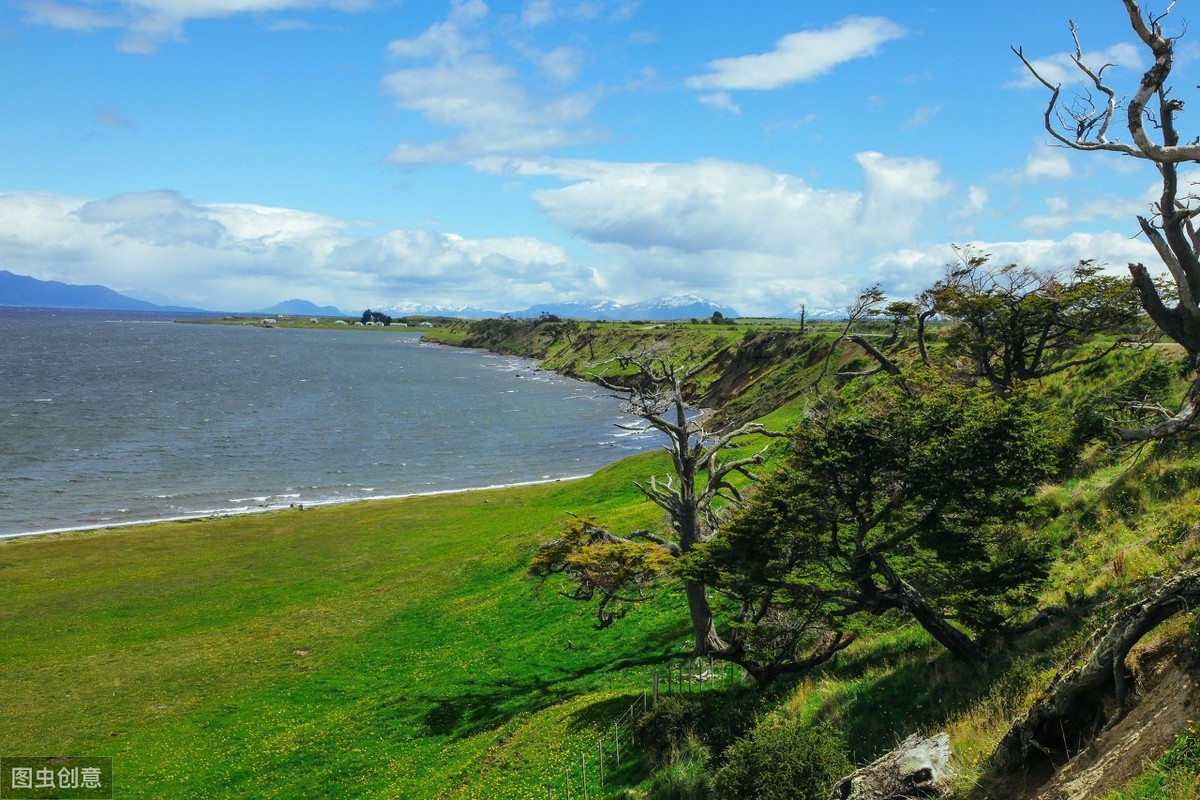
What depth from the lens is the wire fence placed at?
19.1m

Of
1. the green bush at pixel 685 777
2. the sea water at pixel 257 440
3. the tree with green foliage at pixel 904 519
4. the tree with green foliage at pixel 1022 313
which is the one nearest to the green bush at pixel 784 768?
the green bush at pixel 685 777

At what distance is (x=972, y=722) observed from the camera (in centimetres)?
1280

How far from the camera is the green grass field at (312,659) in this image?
2311 cm

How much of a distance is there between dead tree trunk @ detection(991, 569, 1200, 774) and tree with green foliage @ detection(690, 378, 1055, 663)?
644 centimetres

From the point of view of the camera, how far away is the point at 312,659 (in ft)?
106

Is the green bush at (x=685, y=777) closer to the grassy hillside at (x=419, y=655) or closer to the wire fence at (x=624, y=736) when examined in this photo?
the grassy hillside at (x=419, y=655)

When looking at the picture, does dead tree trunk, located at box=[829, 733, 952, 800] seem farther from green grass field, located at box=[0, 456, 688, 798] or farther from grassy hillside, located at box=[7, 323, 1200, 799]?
green grass field, located at box=[0, 456, 688, 798]

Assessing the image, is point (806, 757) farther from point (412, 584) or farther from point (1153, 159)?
point (412, 584)

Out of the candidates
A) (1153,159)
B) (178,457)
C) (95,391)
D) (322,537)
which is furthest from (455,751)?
(95,391)

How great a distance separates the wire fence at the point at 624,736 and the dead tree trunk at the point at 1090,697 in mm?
11176

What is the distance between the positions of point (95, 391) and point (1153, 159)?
138 m

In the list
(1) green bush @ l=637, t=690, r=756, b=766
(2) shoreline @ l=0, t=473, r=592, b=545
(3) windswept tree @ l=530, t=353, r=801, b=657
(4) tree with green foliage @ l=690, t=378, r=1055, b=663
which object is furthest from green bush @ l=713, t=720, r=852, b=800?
(2) shoreline @ l=0, t=473, r=592, b=545

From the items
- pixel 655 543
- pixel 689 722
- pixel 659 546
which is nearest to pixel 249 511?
pixel 655 543

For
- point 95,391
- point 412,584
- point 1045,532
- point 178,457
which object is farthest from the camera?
point 95,391
